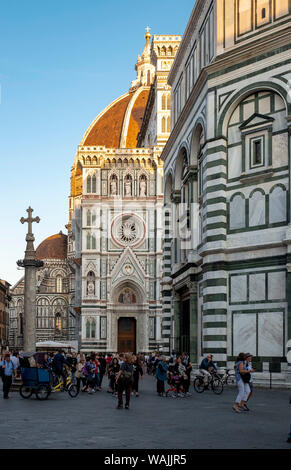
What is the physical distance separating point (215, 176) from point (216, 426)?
1512 cm

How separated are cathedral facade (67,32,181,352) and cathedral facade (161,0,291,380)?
38592 millimetres

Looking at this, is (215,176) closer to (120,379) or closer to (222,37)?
(222,37)

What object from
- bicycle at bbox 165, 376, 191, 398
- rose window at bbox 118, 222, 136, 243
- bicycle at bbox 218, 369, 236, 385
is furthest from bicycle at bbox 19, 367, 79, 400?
rose window at bbox 118, 222, 136, 243

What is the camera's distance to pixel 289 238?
2512 cm

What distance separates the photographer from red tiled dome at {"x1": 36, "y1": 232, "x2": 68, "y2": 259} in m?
129

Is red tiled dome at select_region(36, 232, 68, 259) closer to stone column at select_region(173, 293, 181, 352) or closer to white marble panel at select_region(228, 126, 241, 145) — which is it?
stone column at select_region(173, 293, 181, 352)

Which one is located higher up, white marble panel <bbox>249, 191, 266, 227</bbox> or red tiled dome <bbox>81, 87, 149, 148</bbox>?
red tiled dome <bbox>81, 87, 149, 148</bbox>

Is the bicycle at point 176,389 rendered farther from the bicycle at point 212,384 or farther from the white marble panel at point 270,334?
the white marble panel at point 270,334

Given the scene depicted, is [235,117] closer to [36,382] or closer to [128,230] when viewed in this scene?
[36,382]

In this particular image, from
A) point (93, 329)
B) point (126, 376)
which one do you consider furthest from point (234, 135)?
point (93, 329)

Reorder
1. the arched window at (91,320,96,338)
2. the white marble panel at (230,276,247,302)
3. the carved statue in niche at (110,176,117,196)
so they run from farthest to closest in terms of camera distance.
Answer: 1. the carved statue in niche at (110,176,117,196)
2. the arched window at (91,320,96,338)
3. the white marble panel at (230,276,247,302)

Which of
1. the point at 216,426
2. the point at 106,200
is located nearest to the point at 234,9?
the point at 216,426

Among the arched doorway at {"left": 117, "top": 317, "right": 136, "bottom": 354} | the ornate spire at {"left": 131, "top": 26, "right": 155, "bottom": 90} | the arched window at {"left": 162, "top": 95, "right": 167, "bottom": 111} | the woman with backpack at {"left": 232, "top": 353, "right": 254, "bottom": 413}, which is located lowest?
the arched doorway at {"left": 117, "top": 317, "right": 136, "bottom": 354}
